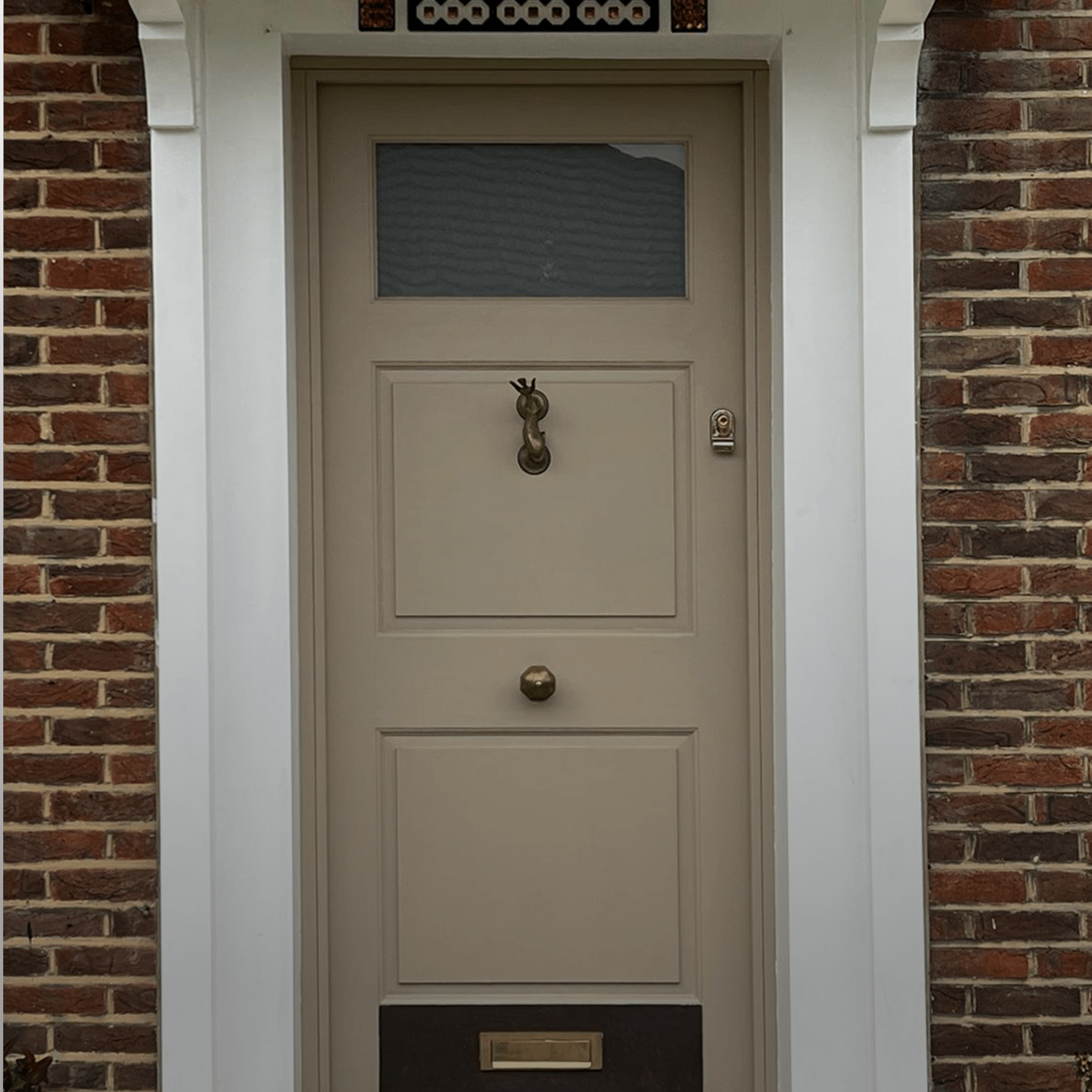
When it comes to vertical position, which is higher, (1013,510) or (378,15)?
(378,15)

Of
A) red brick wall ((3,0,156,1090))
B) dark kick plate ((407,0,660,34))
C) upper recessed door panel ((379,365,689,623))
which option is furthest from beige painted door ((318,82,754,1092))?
red brick wall ((3,0,156,1090))

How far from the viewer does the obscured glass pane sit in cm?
284

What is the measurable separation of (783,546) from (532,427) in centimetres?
61

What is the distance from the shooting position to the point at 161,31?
8.15 ft

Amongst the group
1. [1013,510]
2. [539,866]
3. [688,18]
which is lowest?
[539,866]

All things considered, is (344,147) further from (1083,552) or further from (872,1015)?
(872,1015)

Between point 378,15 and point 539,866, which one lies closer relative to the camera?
point 378,15

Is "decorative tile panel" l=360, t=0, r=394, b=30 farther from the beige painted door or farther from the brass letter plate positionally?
the brass letter plate

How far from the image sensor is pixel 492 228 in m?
2.84

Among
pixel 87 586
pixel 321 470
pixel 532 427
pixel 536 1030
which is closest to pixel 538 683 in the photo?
pixel 532 427

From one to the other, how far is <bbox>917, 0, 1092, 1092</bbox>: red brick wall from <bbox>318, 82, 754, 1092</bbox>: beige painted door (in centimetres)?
44

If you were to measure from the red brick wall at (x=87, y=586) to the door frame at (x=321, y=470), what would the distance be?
13.4 inches

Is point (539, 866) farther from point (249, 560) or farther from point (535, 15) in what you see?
point (535, 15)

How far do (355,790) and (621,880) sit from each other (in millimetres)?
639
